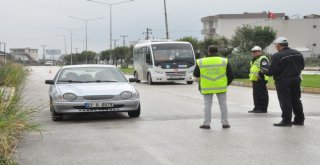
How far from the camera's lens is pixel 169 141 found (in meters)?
8.72

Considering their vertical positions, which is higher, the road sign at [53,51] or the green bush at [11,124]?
the road sign at [53,51]

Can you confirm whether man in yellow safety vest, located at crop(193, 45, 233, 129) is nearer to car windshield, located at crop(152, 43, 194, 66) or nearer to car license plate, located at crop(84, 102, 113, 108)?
car license plate, located at crop(84, 102, 113, 108)

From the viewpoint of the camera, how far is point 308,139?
8766 mm

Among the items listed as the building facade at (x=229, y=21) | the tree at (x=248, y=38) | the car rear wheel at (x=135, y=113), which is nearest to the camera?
the car rear wheel at (x=135, y=113)

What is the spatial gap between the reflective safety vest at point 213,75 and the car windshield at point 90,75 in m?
3.15

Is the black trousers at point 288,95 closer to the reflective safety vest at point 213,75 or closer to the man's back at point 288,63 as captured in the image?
the man's back at point 288,63

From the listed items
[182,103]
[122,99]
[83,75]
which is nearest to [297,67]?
[122,99]

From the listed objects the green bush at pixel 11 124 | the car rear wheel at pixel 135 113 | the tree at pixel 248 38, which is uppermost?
the tree at pixel 248 38

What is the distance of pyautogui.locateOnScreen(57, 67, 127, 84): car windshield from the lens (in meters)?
12.8

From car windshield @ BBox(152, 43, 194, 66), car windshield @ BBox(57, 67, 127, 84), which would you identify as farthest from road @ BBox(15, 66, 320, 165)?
car windshield @ BBox(152, 43, 194, 66)

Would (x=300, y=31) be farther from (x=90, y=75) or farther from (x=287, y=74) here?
(x=287, y=74)

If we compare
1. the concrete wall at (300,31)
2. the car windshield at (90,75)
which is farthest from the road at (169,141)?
the concrete wall at (300,31)

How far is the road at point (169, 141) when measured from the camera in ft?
23.8

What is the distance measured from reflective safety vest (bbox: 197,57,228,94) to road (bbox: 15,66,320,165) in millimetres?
752
